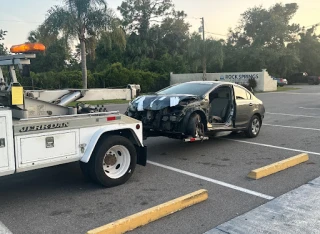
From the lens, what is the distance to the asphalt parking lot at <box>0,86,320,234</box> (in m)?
4.29

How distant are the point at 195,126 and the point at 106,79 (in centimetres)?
2742

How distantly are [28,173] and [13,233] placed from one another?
95.4 inches

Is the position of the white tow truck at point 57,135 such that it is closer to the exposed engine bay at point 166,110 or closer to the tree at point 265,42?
the exposed engine bay at point 166,110

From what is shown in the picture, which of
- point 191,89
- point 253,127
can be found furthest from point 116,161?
point 253,127

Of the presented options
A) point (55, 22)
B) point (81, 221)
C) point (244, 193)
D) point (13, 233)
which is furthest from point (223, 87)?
point (55, 22)

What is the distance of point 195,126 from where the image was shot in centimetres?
723

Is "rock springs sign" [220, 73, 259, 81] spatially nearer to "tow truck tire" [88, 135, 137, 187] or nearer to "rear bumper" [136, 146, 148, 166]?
"rear bumper" [136, 146, 148, 166]

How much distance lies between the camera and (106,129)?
5.37 m

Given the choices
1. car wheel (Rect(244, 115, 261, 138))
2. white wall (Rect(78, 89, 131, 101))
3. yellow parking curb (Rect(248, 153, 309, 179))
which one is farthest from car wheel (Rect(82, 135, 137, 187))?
car wheel (Rect(244, 115, 261, 138))

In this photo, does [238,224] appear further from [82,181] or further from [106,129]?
[82,181]

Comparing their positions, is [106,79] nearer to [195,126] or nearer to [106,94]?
[195,126]

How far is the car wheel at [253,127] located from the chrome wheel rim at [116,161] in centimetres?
462

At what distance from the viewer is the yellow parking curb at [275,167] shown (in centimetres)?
597

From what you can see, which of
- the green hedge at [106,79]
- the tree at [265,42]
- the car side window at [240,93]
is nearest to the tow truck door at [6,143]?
the car side window at [240,93]
